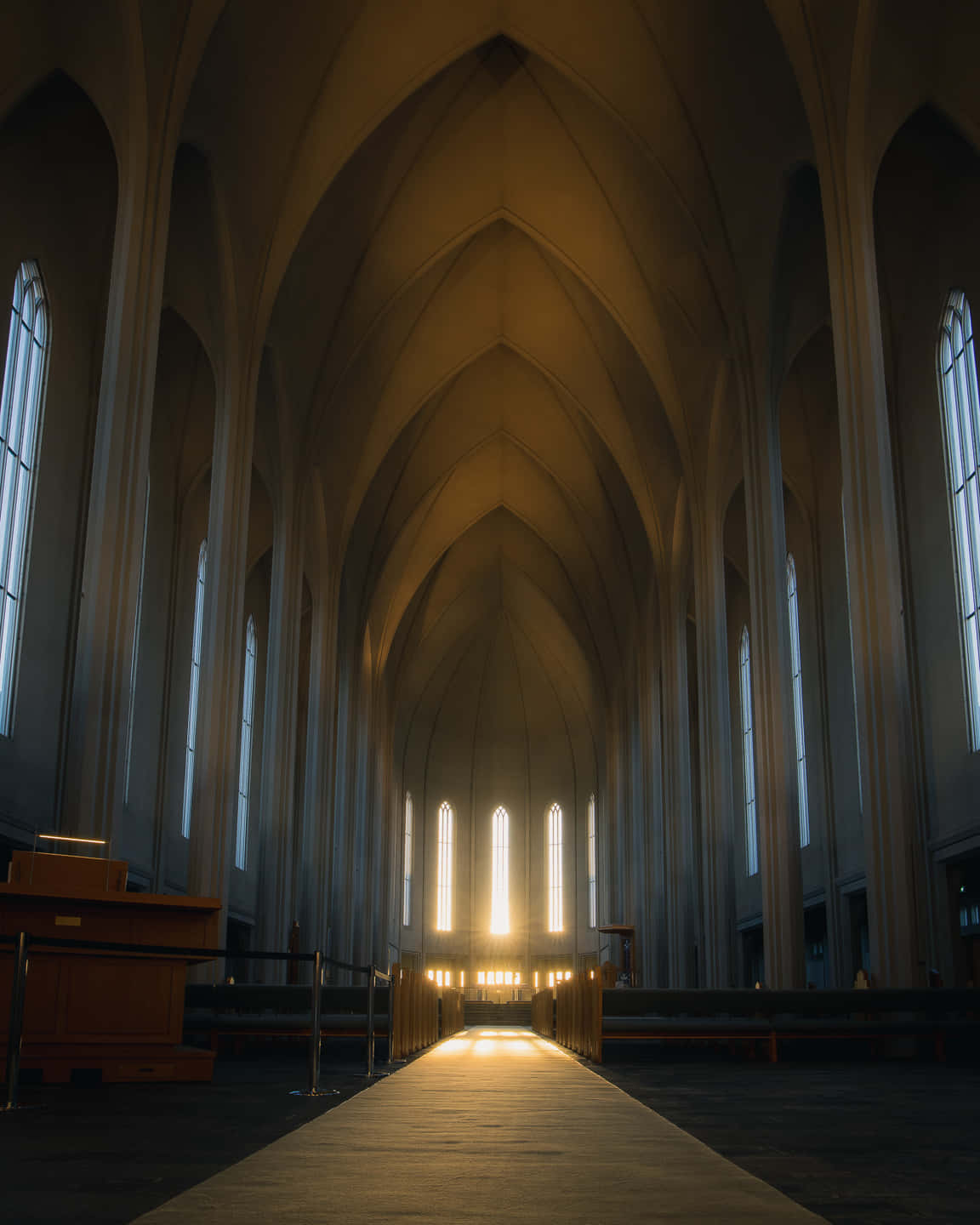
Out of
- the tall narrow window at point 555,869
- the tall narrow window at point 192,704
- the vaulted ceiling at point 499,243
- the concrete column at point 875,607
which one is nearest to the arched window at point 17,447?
the vaulted ceiling at point 499,243

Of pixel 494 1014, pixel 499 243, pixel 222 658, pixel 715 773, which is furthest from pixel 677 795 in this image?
pixel 494 1014

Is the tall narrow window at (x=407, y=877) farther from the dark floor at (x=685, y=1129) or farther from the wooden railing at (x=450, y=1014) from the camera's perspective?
the dark floor at (x=685, y=1129)

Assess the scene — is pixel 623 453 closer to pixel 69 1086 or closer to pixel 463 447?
pixel 463 447

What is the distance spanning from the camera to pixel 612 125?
63.2 ft

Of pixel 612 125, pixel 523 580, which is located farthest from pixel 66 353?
pixel 523 580

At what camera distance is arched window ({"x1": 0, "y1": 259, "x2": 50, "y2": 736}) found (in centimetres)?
1503

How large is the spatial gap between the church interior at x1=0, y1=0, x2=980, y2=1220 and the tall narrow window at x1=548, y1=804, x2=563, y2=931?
10958mm

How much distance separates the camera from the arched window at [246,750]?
1034 inches

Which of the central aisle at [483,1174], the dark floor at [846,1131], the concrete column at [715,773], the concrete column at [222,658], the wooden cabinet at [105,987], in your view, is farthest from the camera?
the concrete column at [715,773]

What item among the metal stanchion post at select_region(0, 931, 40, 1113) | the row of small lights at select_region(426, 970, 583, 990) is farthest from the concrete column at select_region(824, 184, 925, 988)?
the row of small lights at select_region(426, 970, 583, 990)

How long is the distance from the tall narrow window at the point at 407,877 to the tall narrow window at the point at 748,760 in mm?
15635

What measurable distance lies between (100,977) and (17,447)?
406 inches

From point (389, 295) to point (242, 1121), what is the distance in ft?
62.1

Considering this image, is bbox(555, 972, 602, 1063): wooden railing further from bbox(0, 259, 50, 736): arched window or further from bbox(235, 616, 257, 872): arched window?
bbox(235, 616, 257, 872): arched window
